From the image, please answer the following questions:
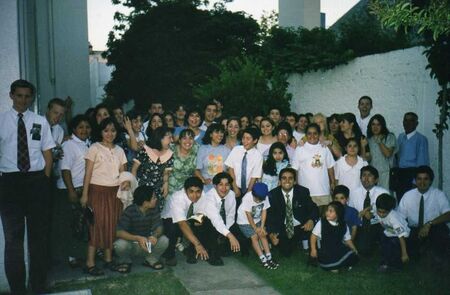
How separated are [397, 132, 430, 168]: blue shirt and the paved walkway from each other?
9.54 ft

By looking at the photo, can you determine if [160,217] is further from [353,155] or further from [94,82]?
[94,82]

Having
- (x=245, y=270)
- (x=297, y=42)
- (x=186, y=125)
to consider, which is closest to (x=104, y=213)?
(x=245, y=270)

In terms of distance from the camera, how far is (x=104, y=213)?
5.39m

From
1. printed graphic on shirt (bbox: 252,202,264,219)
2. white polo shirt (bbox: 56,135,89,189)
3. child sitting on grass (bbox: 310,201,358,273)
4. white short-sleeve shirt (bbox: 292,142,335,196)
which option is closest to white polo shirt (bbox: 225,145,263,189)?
printed graphic on shirt (bbox: 252,202,264,219)

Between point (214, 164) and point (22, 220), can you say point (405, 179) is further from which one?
point (22, 220)

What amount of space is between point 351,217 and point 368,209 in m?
0.29

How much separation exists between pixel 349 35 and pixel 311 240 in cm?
612

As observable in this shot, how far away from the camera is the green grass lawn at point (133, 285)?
488cm

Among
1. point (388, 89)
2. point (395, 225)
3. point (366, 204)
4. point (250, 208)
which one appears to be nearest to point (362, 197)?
point (366, 204)

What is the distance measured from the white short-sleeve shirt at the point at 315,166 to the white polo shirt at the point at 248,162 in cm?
61

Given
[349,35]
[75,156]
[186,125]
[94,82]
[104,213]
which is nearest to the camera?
[104,213]

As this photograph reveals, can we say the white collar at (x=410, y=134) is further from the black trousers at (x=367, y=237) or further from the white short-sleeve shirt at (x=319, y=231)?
the white short-sleeve shirt at (x=319, y=231)

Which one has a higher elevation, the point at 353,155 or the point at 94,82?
the point at 94,82

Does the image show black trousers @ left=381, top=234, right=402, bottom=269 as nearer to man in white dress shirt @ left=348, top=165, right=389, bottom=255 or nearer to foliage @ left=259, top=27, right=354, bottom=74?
man in white dress shirt @ left=348, top=165, right=389, bottom=255
